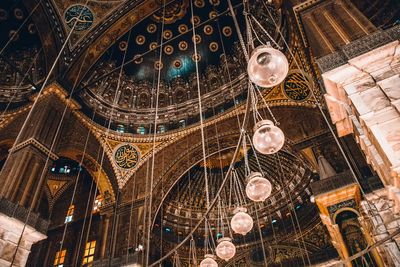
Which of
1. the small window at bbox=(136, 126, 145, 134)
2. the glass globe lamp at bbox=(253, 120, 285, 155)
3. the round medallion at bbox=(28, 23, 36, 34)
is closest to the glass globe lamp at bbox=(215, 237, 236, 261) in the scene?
the glass globe lamp at bbox=(253, 120, 285, 155)

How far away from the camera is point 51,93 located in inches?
341

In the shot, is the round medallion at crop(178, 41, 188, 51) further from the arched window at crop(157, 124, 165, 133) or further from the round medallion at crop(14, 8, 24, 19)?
the round medallion at crop(14, 8, 24, 19)

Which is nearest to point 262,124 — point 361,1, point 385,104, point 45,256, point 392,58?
point 385,104

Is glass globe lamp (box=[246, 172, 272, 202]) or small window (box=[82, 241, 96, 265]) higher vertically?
small window (box=[82, 241, 96, 265])

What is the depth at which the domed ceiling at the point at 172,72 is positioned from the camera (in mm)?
11180

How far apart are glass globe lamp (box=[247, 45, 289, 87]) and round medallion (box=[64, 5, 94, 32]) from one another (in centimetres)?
922

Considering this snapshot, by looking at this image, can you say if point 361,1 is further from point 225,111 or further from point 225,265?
point 225,265

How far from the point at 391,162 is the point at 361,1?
7147 mm

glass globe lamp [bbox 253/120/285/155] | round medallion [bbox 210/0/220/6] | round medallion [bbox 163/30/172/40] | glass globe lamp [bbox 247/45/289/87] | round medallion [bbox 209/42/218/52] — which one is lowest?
glass globe lamp [bbox 253/120/285/155]

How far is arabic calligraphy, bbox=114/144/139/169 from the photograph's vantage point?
10.5 meters

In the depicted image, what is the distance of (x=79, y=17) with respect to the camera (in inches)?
381

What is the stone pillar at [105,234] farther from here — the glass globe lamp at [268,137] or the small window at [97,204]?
the glass globe lamp at [268,137]

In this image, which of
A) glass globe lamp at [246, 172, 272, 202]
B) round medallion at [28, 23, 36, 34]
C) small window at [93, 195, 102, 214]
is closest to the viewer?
glass globe lamp at [246, 172, 272, 202]

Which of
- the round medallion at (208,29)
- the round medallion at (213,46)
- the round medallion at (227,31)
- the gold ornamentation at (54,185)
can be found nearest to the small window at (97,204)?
the gold ornamentation at (54,185)
